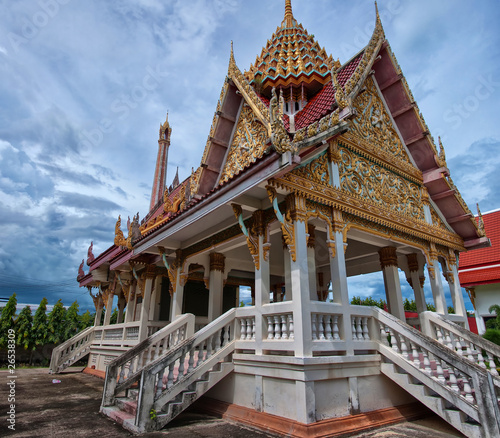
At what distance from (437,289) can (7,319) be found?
19164mm

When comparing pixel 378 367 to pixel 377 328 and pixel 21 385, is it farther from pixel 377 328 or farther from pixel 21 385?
pixel 21 385

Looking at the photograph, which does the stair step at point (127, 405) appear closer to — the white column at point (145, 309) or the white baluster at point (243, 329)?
the white baluster at point (243, 329)

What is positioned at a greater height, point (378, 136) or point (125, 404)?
point (378, 136)

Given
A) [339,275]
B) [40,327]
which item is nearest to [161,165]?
[40,327]

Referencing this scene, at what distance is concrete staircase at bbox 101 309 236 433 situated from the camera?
509 cm

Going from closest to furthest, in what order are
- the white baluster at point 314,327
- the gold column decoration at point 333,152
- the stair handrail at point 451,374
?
the stair handrail at point 451,374 < the white baluster at point 314,327 < the gold column decoration at point 333,152

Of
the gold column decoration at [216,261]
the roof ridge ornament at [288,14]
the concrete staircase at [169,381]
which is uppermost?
the roof ridge ornament at [288,14]

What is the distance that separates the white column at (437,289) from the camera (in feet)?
28.3

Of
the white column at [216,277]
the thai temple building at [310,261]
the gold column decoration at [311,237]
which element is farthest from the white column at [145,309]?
the gold column decoration at [311,237]

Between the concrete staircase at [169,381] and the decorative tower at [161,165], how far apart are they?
771 inches

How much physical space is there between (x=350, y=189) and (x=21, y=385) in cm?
1059

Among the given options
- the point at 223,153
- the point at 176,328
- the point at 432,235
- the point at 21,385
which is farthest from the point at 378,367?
the point at 21,385

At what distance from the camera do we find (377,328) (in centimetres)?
619

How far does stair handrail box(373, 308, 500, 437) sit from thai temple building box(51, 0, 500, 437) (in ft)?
0.07
